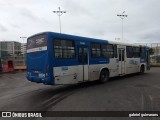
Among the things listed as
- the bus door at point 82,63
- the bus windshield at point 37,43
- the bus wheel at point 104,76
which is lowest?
the bus wheel at point 104,76

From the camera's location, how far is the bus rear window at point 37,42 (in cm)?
1048

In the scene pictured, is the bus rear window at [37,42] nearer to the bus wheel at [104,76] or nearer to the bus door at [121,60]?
the bus wheel at [104,76]

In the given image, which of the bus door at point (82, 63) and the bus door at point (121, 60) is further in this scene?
the bus door at point (121, 60)

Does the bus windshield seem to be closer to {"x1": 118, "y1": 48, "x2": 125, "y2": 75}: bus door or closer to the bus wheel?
the bus wheel

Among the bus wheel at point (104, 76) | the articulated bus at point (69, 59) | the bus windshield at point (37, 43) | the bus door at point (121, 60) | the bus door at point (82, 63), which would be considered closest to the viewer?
the articulated bus at point (69, 59)

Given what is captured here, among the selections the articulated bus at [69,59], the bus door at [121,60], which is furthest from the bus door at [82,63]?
the bus door at [121,60]

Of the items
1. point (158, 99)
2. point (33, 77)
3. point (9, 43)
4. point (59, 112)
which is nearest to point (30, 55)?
point (33, 77)

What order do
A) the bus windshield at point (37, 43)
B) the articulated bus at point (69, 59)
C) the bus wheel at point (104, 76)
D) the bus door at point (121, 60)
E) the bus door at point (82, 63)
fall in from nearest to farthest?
the articulated bus at point (69, 59), the bus windshield at point (37, 43), the bus door at point (82, 63), the bus wheel at point (104, 76), the bus door at point (121, 60)

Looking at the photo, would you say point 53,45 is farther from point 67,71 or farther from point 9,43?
point 9,43

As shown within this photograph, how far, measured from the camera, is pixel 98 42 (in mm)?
13617

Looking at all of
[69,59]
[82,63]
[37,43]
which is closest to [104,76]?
[82,63]

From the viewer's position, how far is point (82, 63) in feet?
39.8

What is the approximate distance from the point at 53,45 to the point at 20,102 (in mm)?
Answer: 3236

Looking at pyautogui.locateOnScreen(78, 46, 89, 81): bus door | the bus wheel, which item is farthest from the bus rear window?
the bus wheel
